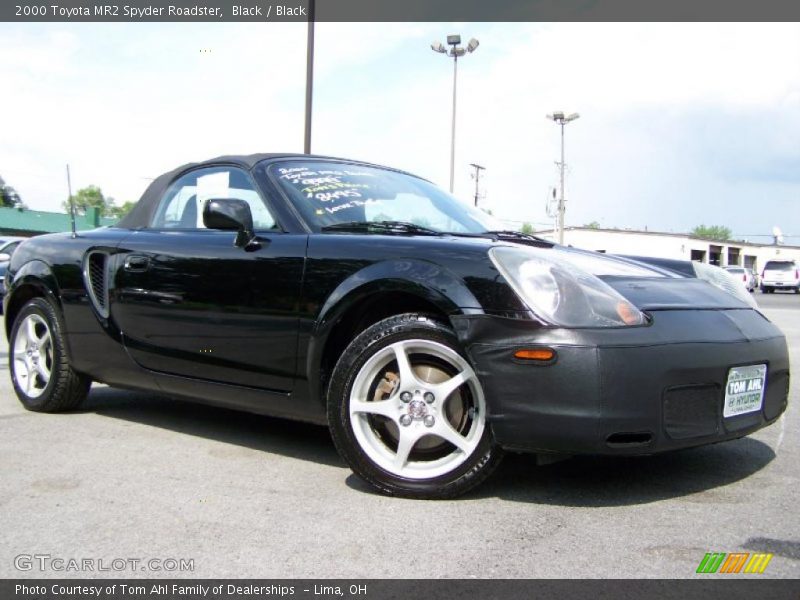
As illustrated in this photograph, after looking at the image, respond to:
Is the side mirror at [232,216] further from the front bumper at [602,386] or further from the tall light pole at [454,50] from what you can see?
the tall light pole at [454,50]

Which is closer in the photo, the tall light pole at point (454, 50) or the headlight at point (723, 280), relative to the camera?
the headlight at point (723, 280)

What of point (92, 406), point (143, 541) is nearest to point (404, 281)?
point (143, 541)

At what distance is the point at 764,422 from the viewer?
3254mm

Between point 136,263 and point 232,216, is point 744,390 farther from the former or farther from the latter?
point 136,263

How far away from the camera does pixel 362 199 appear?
393 centimetres

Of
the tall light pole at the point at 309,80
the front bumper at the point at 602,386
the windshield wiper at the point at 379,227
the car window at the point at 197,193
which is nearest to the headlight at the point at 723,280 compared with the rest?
the front bumper at the point at 602,386

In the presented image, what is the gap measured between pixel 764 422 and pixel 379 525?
164 cm

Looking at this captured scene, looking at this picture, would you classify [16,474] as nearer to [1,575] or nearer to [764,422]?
[1,575]

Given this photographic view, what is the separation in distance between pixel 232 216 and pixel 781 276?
41.4 meters

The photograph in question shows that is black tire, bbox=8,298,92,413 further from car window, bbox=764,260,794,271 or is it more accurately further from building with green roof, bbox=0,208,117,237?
building with green roof, bbox=0,208,117,237

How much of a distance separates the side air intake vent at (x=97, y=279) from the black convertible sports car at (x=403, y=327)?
0.01 metres

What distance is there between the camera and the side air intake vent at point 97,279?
4262 millimetres

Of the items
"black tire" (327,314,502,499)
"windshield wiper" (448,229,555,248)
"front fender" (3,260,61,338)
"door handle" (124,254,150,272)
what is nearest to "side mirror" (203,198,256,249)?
"door handle" (124,254,150,272)

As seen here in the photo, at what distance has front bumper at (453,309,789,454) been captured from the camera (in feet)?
8.99
